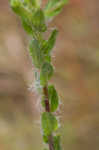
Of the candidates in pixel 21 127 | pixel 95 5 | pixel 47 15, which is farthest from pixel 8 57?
pixel 47 15

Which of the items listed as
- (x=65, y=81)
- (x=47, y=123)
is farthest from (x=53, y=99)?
(x=65, y=81)

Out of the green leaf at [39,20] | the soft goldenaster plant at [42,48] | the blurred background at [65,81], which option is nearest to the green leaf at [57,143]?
the soft goldenaster plant at [42,48]

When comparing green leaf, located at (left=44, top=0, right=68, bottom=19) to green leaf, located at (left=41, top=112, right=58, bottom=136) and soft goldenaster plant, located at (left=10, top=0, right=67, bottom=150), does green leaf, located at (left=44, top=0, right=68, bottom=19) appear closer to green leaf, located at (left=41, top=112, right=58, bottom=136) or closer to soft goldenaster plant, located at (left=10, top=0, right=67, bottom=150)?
soft goldenaster plant, located at (left=10, top=0, right=67, bottom=150)

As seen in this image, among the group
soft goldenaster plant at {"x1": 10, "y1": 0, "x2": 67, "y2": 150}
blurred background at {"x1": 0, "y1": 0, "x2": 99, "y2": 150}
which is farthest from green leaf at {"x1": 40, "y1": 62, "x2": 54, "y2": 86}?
blurred background at {"x1": 0, "y1": 0, "x2": 99, "y2": 150}

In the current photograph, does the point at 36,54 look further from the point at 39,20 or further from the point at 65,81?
the point at 65,81

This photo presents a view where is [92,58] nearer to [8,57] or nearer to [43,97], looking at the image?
[8,57]
